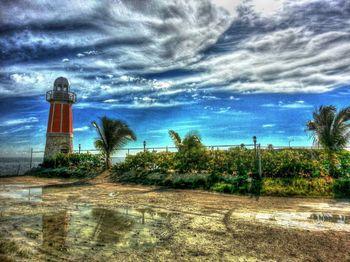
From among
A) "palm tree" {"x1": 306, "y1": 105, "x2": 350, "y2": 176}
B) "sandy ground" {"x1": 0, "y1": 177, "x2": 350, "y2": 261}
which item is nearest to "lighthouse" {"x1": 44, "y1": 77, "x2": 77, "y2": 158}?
"sandy ground" {"x1": 0, "y1": 177, "x2": 350, "y2": 261}

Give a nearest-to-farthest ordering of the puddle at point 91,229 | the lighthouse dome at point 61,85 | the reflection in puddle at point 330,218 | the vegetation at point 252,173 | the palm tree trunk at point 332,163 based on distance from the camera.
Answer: the puddle at point 91,229, the reflection in puddle at point 330,218, the vegetation at point 252,173, the palm tree trunk at point 332,163, the lighthouse dome at point 61,85

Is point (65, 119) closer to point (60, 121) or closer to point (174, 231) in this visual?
point (60, 121)

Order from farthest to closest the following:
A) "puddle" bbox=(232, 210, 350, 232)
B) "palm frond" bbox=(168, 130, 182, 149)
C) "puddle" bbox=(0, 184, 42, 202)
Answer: "palm frond" bbox=(168, 130, 182, 149) < "puddle" bbox=(0, 184, 42, 202) < "puddle" bbox=(232, 210, 350, 232)

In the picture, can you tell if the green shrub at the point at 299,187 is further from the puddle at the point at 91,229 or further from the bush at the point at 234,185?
the puddle at the point at 91,229

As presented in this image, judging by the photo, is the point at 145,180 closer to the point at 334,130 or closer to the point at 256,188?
the point at 256,188

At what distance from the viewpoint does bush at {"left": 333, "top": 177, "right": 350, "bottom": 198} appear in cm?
941

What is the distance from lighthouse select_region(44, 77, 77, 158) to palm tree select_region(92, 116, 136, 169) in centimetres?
721

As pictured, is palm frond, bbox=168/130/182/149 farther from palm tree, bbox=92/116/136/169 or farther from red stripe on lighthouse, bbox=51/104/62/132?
red stripe on lighthouse, bbox=51/104/62/132

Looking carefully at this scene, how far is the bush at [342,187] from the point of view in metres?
9.41

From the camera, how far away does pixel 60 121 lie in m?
24.8

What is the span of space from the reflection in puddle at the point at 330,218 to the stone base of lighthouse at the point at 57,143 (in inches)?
862

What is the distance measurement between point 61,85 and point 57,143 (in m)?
5.76

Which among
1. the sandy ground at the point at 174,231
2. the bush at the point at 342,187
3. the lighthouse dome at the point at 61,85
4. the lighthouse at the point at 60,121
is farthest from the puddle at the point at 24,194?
the lighthouse dome at the point at 61,85

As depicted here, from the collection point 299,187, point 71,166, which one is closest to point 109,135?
point 71,166
